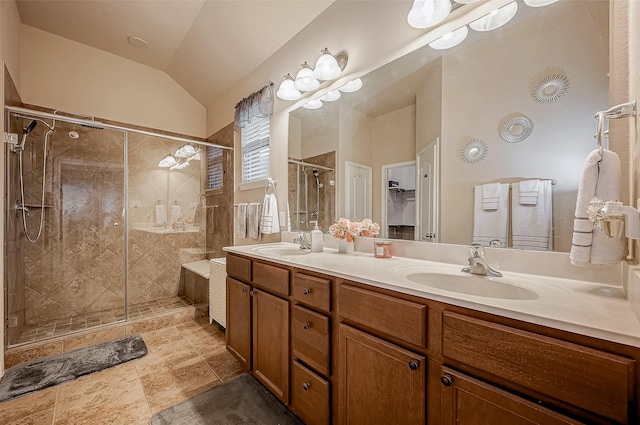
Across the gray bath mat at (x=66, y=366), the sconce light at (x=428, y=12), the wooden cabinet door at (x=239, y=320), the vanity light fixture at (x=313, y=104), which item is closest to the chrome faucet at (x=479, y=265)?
the sconce light at (x=428, y=12)

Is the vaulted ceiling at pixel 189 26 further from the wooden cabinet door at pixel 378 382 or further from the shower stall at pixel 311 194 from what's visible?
the wooden cabinet door at pixel 378 382

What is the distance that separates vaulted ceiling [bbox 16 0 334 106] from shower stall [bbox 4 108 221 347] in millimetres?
889

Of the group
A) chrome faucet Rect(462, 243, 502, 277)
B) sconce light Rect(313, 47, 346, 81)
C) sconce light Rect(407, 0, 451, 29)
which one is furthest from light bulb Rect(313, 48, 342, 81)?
chrome faucet Rect(462, 243, 502, 277)

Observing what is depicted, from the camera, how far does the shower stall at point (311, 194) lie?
2.02 m

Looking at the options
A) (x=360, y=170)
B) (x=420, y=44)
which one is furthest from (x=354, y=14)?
(x=360, y=170)

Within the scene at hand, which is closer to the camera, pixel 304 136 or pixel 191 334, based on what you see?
pixel 304 136

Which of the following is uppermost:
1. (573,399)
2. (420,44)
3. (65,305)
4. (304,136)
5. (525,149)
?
(420,44)

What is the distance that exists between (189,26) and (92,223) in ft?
7.72

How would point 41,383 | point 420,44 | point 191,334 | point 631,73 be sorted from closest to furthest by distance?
1. point 631,73
2. point 420,44
3. point 41,383
4. point 191,334

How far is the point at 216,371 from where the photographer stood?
6.27 feet

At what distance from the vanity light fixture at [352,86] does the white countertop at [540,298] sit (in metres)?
1.23

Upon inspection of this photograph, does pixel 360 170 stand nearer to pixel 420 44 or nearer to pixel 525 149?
pixel 420 44

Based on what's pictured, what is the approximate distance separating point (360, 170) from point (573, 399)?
1.42 metres

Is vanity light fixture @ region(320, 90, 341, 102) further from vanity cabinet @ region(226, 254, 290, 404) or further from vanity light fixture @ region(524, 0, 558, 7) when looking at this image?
vanity cabinet @ region(226, 254, 290, 404)
